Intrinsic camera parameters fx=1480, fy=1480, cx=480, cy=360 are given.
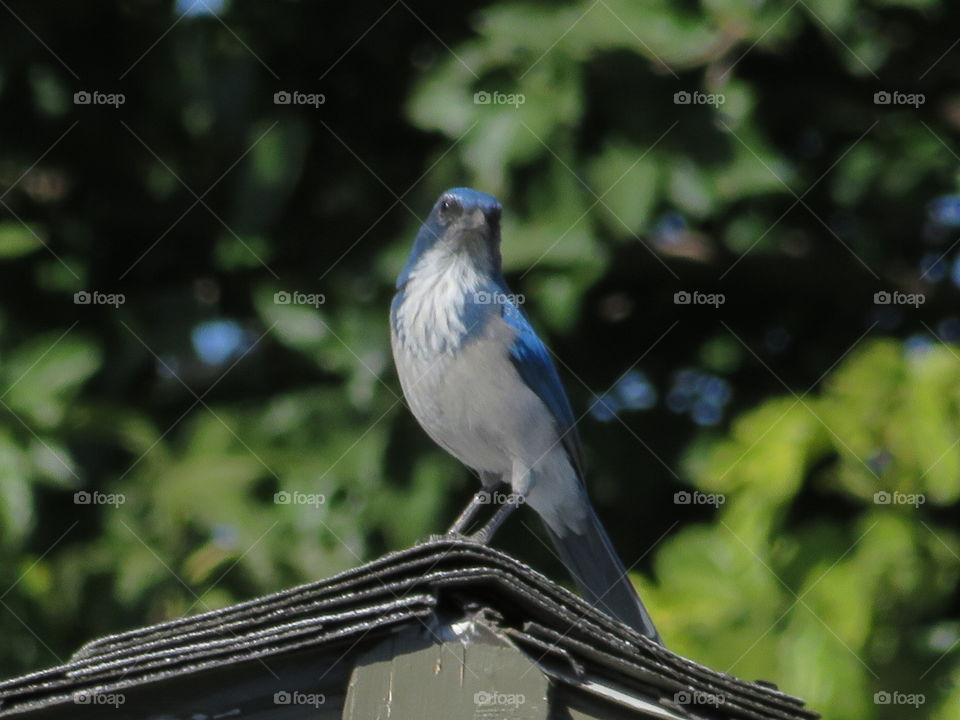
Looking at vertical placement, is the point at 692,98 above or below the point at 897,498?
above

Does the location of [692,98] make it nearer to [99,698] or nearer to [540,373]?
[540,373]

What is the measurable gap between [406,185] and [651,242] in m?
0.96

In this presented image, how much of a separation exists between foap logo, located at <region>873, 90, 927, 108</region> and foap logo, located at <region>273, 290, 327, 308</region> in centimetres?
242

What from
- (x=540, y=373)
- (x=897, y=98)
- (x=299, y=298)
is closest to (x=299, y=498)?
(x=299, y=298)

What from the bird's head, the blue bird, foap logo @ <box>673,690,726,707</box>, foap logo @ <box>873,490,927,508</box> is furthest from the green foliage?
foap logo @ <box>673,690,726,707</box>

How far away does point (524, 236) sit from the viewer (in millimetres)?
5035

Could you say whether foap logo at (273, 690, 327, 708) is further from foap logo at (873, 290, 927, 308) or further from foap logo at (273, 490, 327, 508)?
foap logo at (873, 290, 927, 308)

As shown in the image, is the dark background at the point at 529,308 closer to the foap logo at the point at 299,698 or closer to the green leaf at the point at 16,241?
the green leaf at the point at 16,241

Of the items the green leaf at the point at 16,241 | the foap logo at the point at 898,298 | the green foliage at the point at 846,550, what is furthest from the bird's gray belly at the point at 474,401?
the foap logo at the point at 898,298

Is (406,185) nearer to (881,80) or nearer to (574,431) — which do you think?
(574,431)

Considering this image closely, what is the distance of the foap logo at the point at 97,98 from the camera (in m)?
5.84

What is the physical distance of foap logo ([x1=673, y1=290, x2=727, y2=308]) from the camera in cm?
598

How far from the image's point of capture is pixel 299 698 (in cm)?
252

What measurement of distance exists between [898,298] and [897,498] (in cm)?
144
